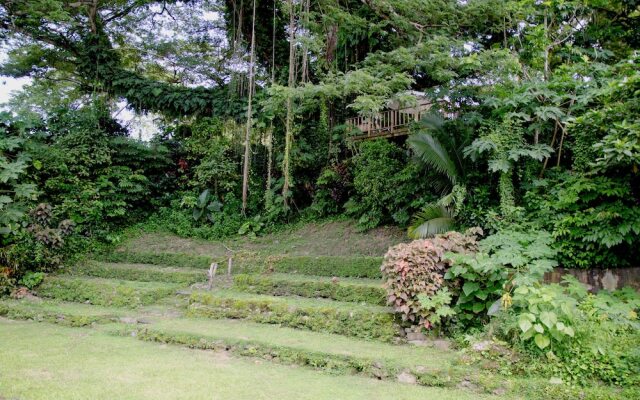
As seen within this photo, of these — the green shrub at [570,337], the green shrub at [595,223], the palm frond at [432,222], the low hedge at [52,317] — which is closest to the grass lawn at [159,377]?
the green shrub at [570,337]

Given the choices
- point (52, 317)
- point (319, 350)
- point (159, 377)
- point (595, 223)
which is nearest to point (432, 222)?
point (595, 223)

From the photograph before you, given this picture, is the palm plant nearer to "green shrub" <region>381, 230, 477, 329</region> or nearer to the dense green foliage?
the dense green foliage

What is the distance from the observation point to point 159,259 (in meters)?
8.91

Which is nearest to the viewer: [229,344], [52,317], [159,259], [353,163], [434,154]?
[229,344]

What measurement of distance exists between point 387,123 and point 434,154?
498 cm

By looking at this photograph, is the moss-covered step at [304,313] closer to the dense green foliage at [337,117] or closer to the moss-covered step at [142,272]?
the moss-covered step at [142,272]

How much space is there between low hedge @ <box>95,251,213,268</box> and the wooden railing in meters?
4.84

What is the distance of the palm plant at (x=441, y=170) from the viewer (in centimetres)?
672

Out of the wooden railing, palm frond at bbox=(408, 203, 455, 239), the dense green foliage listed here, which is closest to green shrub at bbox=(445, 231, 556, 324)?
the dense green foliage

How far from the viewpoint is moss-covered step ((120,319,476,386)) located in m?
3.73

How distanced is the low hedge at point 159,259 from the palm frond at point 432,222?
4.19 m

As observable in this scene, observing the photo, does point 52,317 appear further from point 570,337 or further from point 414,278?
point 570,337

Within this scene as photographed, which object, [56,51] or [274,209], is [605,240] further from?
[56,51]

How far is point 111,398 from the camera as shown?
3.11m
